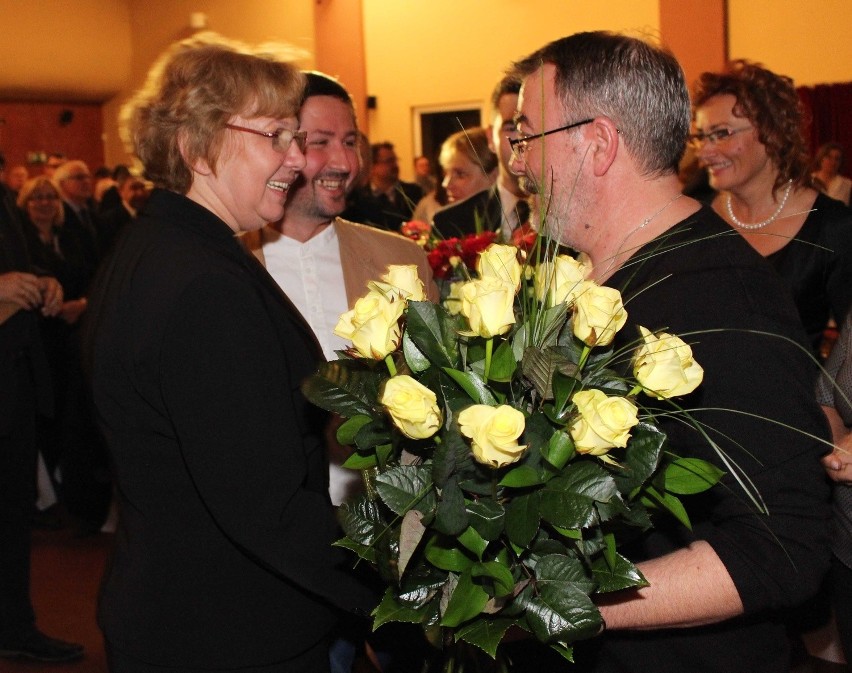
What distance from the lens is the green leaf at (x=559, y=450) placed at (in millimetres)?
1208

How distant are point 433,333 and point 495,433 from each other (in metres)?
0.21

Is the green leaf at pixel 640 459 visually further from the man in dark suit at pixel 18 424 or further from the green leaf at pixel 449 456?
the man in dark suit at pixel 18 424

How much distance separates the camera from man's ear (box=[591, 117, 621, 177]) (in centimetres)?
161

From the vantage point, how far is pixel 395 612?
1306 millimetres

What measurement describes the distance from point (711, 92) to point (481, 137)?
69.6 inches

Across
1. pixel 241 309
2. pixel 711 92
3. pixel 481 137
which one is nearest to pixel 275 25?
pixel 481 137

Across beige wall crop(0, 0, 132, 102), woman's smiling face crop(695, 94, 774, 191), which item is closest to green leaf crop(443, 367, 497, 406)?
woman's smiling face crop(695, 94, 774, 191)

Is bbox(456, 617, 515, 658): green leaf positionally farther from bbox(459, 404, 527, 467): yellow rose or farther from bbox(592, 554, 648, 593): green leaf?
bbox(459, 404, 527, 467): yellow rose

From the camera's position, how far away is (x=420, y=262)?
2.86 meters

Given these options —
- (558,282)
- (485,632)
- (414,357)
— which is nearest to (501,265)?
(558,282)

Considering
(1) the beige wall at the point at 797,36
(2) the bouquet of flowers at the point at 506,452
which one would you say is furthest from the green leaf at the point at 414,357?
(1) the beige wall at the point at 797,36

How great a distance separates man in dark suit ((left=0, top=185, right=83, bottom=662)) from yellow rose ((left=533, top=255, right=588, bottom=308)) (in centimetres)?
275

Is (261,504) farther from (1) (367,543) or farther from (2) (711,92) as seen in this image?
(2) (711,92)

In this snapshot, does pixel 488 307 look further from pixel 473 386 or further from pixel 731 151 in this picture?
pixel 731 151
